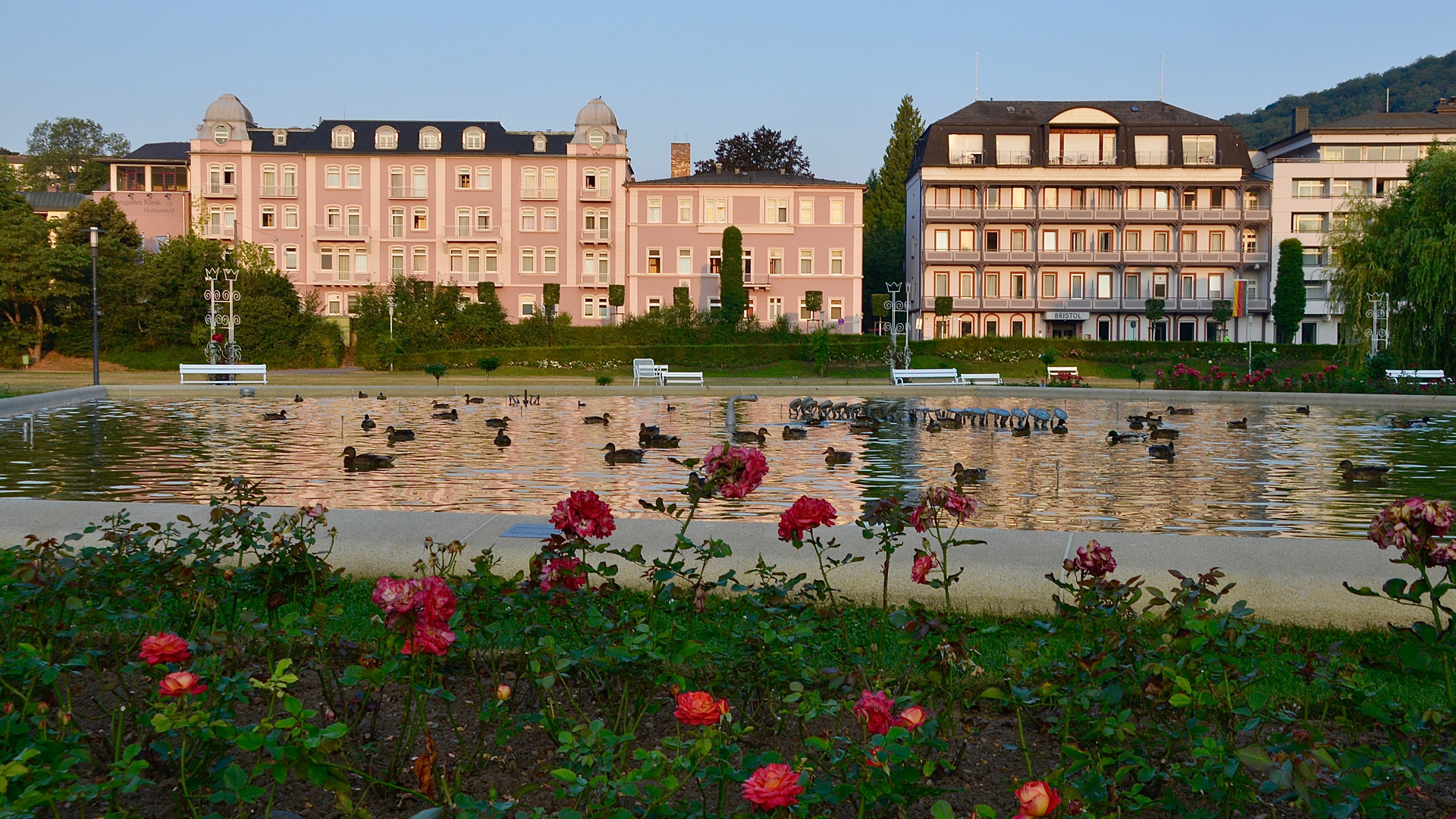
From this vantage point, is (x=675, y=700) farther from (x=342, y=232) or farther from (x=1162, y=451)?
(x=342, y=232)

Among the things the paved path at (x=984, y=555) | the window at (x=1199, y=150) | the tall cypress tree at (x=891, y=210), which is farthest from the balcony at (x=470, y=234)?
the paved path at (x=984, y=555)

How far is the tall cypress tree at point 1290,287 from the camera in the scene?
69188 millimetres

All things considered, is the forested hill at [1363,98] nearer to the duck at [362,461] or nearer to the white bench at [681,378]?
the white bench at [681,378]

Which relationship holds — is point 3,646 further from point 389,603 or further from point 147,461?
point 147,461

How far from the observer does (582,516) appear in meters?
4.23

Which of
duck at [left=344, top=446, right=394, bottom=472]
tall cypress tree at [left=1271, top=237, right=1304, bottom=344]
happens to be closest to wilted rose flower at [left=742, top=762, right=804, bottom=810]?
duck at [left=344, top=446, right=394, bottom=472]

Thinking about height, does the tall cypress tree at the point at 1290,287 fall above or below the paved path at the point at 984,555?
above

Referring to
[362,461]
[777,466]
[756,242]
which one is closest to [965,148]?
[756,242]

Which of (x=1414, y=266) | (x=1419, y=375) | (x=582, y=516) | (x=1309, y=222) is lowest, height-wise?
(x=582, y=516)

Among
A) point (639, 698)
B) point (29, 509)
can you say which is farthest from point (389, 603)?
point (29, 509)

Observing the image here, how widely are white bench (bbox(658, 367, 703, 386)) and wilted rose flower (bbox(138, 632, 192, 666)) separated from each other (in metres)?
34.1

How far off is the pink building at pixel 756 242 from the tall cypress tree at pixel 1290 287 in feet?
83.9

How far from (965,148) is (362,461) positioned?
217 ft

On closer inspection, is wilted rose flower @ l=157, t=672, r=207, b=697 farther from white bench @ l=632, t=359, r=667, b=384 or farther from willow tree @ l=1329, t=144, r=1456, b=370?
willow tree @ l=1329, t=144, r=1456, b=370
